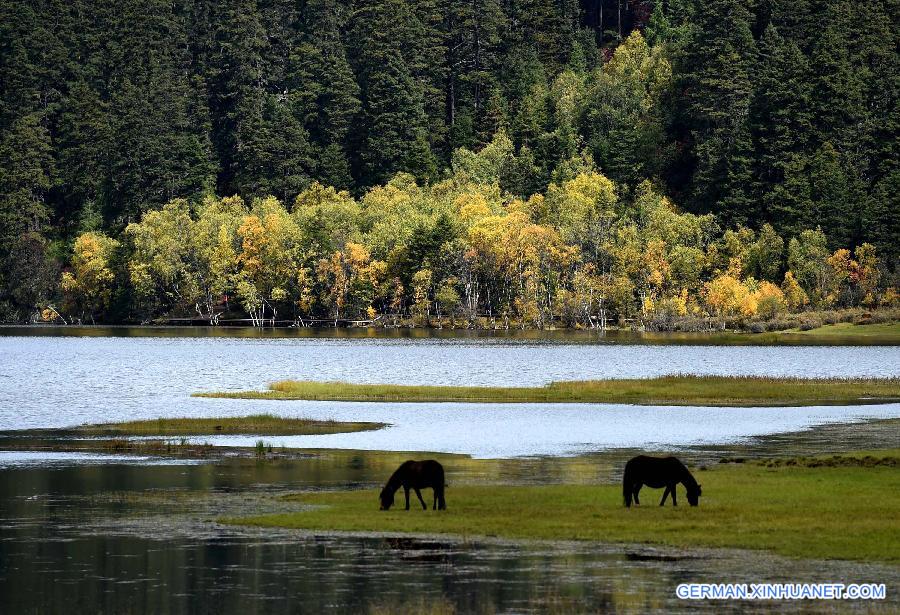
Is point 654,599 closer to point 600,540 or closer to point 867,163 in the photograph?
point 600,540

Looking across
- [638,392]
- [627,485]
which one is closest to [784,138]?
[638,392]

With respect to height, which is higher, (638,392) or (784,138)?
(784,138)

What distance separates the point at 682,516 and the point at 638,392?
45241 millimetres

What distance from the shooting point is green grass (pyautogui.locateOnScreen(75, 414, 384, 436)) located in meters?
62.9

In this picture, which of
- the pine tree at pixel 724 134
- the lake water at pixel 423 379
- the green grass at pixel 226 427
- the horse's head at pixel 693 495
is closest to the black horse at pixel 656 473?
the horse's head at pixel 693 495

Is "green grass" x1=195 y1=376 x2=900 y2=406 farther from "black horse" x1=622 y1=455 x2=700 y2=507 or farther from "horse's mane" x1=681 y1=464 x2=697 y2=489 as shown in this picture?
"black horse" x1=622 y1=455 x2=700 y2=507

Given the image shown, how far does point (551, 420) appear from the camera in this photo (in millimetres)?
68500

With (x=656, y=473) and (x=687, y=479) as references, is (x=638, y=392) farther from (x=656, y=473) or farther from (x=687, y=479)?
(x=656, y=473)

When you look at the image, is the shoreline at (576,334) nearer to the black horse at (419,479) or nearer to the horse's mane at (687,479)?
the horse's mane at (687,479)

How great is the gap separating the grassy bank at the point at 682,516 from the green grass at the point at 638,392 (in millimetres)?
35812

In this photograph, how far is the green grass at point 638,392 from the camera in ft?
261

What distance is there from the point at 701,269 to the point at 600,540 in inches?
5497

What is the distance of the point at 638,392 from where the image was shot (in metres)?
81.7

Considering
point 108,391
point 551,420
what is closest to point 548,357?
point 108,391
